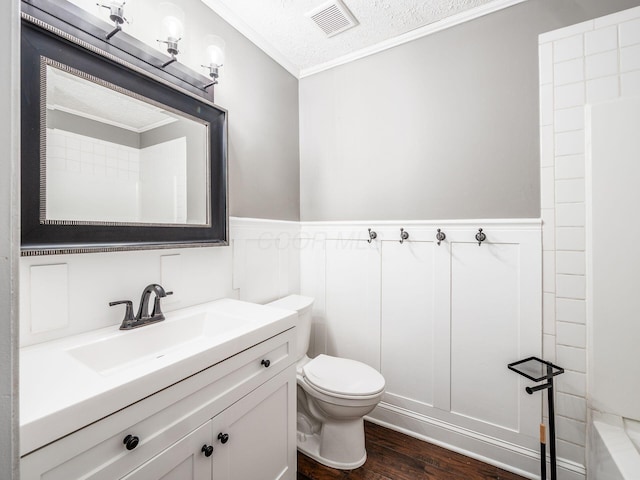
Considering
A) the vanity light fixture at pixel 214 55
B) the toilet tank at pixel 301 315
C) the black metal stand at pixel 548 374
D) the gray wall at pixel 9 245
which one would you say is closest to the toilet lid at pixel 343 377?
the toilet tank at pixel 301 315

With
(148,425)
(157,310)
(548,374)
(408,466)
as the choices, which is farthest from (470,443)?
(157,310)

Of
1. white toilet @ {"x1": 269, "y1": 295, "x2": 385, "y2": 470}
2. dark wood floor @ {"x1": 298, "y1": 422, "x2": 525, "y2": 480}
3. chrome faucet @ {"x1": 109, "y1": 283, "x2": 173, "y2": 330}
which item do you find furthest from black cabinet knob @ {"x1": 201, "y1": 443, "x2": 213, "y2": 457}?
dark wood floor @ {"x1": 298, "y1": 422, "x2": 525, "y2": 480}

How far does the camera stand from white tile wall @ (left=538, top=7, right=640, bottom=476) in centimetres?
133

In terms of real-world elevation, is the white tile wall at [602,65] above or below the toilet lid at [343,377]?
above

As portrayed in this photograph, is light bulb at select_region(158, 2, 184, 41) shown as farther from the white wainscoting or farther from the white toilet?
the white toilet

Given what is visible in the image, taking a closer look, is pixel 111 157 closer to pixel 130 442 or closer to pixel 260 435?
pixel 130 442

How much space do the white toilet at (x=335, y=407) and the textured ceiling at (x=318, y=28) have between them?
1704mm

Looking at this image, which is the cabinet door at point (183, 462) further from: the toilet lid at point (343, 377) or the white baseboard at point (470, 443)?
the white baseboard at point (470, 443)

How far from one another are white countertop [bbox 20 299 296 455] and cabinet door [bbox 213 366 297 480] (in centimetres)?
22

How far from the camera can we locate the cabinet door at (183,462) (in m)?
Answer: 0.74

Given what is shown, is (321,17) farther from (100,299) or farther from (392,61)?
(100,299)

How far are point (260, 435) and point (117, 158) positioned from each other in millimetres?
1216

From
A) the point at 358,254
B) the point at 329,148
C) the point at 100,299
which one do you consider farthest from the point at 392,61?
the point at 100,299

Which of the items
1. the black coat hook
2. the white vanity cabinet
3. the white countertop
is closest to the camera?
the white countertop
